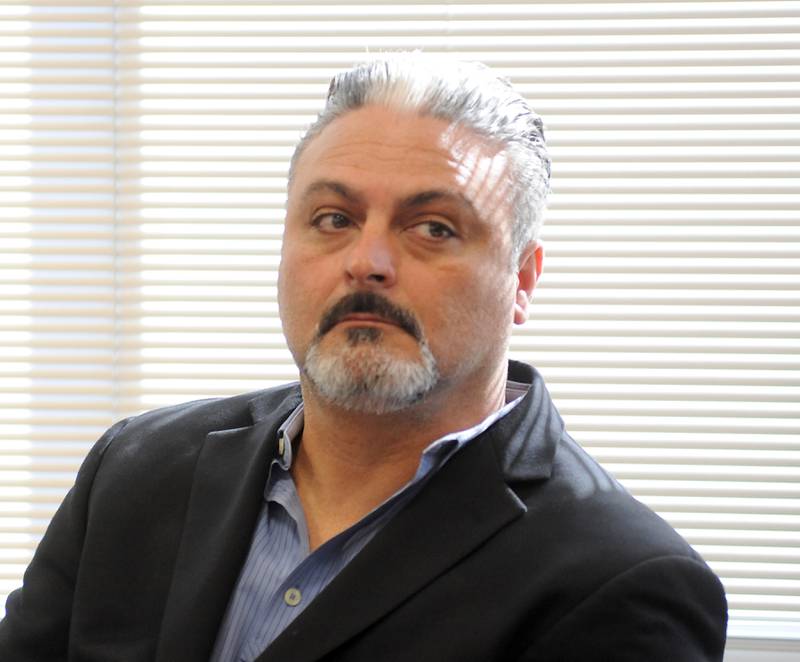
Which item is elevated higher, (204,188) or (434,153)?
(434,153)

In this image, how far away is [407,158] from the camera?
142cm

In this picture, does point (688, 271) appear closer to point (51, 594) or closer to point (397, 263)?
point (397, 263)

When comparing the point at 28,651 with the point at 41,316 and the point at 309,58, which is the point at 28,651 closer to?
the point at 41,316

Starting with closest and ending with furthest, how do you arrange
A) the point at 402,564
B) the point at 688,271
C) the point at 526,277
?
the point at 402,564
the point at 526,277
the point at 688,271

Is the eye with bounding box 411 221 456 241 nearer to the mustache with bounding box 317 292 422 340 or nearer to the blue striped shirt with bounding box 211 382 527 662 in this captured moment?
the mustache with bounding box 317 292 422 340

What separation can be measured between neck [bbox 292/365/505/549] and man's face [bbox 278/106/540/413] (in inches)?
1.4

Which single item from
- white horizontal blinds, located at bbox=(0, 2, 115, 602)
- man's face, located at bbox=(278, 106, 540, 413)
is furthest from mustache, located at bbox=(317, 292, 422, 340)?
white horizontal blinds, located at bbox=(0, 2, 115, 602)

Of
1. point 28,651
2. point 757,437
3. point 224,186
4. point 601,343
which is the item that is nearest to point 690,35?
point 601,343

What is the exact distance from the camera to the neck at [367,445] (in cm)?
145

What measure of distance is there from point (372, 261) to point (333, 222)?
4.7 inches

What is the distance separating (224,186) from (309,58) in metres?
0.31

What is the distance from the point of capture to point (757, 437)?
2.13 metres

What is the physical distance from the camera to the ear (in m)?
1.55

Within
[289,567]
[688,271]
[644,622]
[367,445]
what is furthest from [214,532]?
[688,271]
